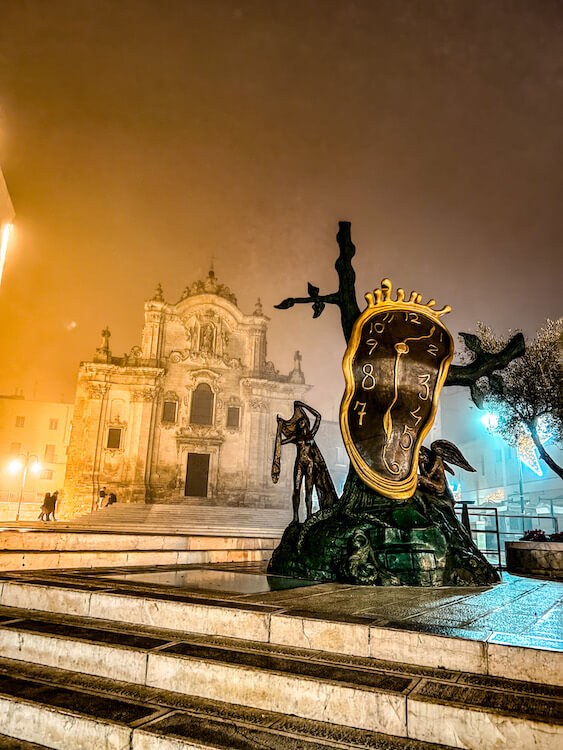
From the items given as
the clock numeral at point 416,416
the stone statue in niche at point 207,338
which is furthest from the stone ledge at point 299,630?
the stone statue in niche at point 207,338

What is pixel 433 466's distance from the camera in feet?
23.9

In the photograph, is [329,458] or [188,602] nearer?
[188,602]

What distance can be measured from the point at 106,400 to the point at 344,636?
3428cm

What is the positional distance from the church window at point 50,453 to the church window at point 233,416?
26.4 m

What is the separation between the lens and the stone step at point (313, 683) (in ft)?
7.34

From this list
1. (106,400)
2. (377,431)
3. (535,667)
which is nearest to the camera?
(535,667)

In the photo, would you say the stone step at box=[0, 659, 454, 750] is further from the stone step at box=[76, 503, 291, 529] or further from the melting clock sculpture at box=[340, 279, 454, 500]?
the stone step at box=[76, 503, 291, 529]

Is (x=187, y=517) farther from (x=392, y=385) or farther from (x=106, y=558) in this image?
(x=392, y=385)

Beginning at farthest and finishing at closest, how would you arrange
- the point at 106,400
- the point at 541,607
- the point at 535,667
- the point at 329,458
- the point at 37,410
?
1. the point at 37,410
2. the point at 329,458
3. the point at 106,400
4. the point at 541,607
5. the point at 535,667

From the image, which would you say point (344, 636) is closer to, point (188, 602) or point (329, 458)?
point (188, 602)

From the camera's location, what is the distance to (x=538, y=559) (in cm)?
1079

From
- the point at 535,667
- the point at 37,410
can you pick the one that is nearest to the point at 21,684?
the point at 535,667

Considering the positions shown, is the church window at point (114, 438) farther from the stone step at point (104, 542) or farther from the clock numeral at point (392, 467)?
the clock numeral at point (392, 467)

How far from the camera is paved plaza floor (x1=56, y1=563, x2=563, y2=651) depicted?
10.7 ft
